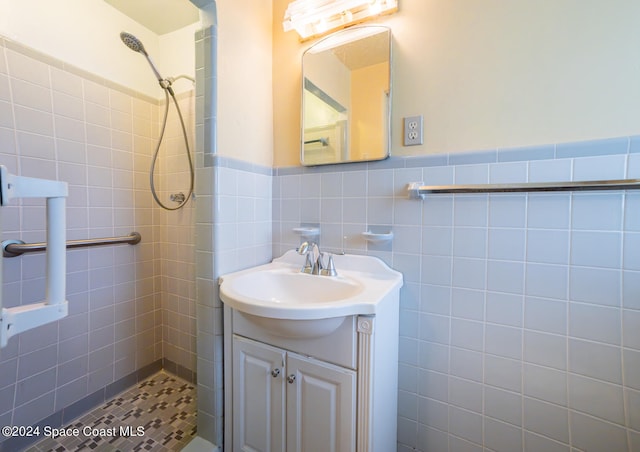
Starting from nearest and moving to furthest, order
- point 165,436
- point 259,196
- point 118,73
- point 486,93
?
point 486,93 < point 165,436 < point 259,196 < point 118,73

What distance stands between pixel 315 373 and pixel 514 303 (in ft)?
2.44

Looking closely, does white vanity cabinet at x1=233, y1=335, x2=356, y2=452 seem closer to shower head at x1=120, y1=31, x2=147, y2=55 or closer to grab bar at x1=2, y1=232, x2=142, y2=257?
grab bar at x1=2, y1=232, x2=142, y2=257

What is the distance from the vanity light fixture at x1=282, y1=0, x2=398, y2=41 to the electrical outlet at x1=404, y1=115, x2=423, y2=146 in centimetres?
48

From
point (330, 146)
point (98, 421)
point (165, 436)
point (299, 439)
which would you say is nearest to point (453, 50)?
point (330, 146)

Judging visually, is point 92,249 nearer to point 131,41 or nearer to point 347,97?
point 131,41

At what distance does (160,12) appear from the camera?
1.44m

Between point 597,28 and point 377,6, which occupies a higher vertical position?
point 377,6

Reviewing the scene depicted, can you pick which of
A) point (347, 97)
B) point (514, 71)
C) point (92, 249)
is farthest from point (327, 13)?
point (92, 249)

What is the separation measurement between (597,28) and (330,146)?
3.13 feet

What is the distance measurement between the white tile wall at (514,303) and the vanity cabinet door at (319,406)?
0.40m

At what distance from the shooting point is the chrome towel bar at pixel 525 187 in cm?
75

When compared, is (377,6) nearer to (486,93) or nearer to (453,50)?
(453,50)

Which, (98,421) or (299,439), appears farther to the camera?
(98,421)

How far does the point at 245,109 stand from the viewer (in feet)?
3.93
